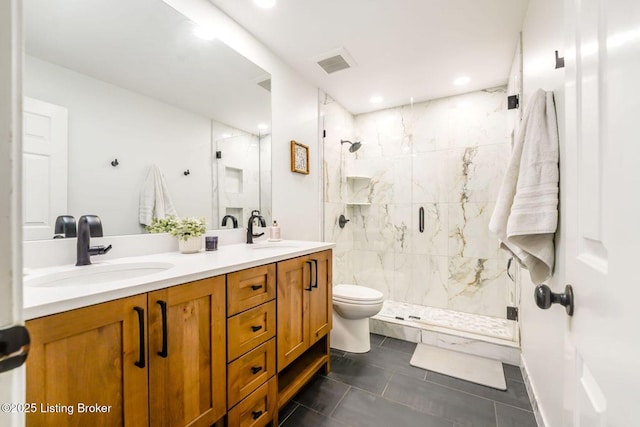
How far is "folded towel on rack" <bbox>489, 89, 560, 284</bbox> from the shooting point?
103cm

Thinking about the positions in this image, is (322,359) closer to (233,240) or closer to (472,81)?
(233,240)

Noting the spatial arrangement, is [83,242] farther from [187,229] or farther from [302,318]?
[302,318]

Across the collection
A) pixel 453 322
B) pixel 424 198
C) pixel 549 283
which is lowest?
pixel 453 322

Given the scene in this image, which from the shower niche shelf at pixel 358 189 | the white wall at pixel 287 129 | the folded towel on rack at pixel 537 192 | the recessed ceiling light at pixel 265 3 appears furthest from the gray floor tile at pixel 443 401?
the recessed ceiling light at pixel 265 3

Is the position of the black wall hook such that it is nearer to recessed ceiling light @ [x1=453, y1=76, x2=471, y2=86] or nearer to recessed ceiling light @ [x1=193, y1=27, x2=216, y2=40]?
recessed ceiling light @ [x1=453, y1=76, x2=471, y2=86]

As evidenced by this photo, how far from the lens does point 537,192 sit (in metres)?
1.05

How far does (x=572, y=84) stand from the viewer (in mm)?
658

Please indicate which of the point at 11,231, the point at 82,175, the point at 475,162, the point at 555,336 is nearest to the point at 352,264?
the point at 475,162

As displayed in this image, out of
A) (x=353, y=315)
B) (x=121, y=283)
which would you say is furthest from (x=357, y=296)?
(x=121, y=283)

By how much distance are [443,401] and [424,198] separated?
1.97 metres

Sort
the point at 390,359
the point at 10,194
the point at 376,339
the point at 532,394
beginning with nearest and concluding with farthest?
1. the point at 10,194
2. the point at 532,394
3. the point at 390,359
4. the point at 376,339

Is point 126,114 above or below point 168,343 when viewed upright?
above

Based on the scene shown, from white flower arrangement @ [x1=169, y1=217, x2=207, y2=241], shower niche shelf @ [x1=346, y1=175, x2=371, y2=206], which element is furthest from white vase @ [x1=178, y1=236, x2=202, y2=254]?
shower niche shelf @ [x1=346, y1=175, x2=371, y2=206]

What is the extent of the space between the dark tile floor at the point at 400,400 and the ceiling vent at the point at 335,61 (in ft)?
8.05
